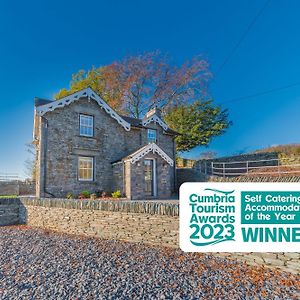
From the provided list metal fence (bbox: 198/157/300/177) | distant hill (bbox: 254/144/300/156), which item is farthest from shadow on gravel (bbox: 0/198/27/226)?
distant hill (bbox: 254/144/300/156)

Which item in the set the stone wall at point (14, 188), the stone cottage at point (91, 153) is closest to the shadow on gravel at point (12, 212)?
the stone cottage at point (91, 153)

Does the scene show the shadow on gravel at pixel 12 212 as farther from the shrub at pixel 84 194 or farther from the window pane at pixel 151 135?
the window pane at pixel 151 135

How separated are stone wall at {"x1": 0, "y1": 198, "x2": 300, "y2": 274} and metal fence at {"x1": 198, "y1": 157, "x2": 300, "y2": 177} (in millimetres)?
14231

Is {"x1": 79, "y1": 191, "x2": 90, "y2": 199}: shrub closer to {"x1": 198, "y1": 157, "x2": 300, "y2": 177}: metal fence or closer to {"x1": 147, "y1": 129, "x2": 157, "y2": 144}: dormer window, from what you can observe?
{"x1": 147, "y1": 129, "x2": 157, "y2": 144}: dormer window

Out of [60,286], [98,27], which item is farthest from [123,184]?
[98,27]

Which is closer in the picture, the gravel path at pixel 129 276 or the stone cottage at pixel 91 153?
the gravel path at pixel 129 276

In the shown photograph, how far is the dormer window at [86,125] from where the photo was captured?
49.9 ft

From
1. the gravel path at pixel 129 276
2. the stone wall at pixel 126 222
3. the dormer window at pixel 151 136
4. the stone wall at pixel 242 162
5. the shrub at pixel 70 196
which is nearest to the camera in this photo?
the gravel path at pixel 129 276

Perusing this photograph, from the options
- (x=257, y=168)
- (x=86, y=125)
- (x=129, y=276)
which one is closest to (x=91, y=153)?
(x=86, y=125)

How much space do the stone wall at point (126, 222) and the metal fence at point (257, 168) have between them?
14231 mm

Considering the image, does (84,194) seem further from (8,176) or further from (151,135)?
(8,176)

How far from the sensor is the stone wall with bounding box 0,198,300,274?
4.48 m

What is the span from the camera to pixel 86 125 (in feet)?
50.7

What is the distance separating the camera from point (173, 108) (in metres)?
29.6
